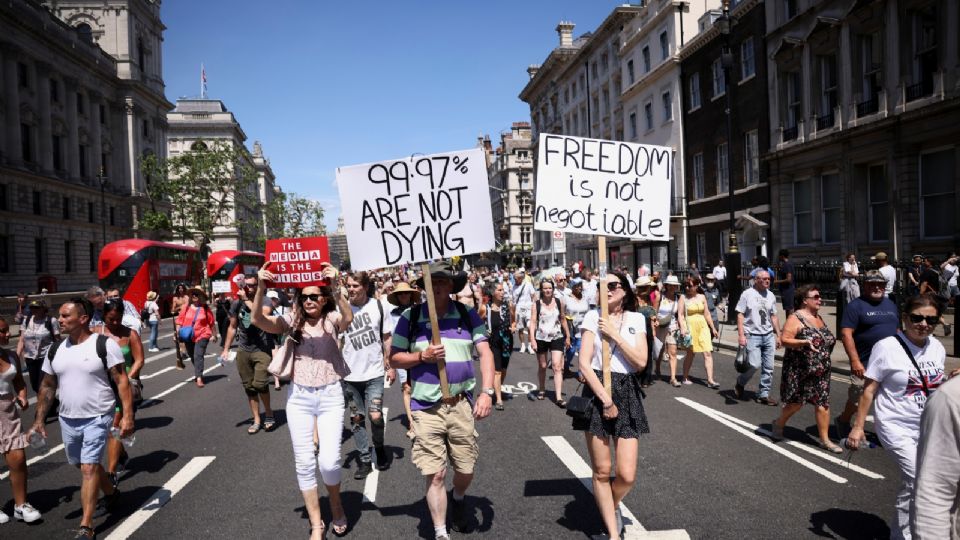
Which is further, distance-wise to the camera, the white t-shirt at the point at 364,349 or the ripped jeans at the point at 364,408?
the white t-shirt at the point at 364,349

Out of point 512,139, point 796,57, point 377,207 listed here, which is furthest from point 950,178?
point 512,139

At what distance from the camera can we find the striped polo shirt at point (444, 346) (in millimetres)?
4574

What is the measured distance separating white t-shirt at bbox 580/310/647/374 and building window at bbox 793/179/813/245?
23.1 meters

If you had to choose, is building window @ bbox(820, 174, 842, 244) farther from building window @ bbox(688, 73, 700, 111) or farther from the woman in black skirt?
the woman in black skirt

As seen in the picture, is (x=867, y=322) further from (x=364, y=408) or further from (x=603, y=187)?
(x=364, y=408)

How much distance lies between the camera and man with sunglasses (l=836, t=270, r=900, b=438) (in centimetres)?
609

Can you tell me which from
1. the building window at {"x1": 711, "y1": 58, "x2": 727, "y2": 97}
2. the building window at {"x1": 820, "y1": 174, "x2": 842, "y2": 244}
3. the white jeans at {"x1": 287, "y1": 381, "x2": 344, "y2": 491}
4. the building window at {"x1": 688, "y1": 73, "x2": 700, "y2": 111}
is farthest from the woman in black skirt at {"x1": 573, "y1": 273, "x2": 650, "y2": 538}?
the building window at {"x1": 688, "y1": 73, "x2": 700, "y2": 111}

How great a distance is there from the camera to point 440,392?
456 cm

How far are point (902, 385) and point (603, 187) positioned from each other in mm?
2650

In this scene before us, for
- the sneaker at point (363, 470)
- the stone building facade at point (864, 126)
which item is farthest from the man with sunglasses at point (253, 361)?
the stone building facade at point (864, 126)

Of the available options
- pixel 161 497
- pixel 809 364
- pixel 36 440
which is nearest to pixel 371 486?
pixel 161 497

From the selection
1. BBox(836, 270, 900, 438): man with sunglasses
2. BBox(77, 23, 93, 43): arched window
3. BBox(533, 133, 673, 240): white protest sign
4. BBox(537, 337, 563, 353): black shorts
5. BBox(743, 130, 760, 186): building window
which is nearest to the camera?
BBox(533, 133, 673, 240): white protest sign

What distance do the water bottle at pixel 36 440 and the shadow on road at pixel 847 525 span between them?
20.2 ft

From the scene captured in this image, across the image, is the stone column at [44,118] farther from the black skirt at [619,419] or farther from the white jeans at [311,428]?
the black skirt at [619,419]
